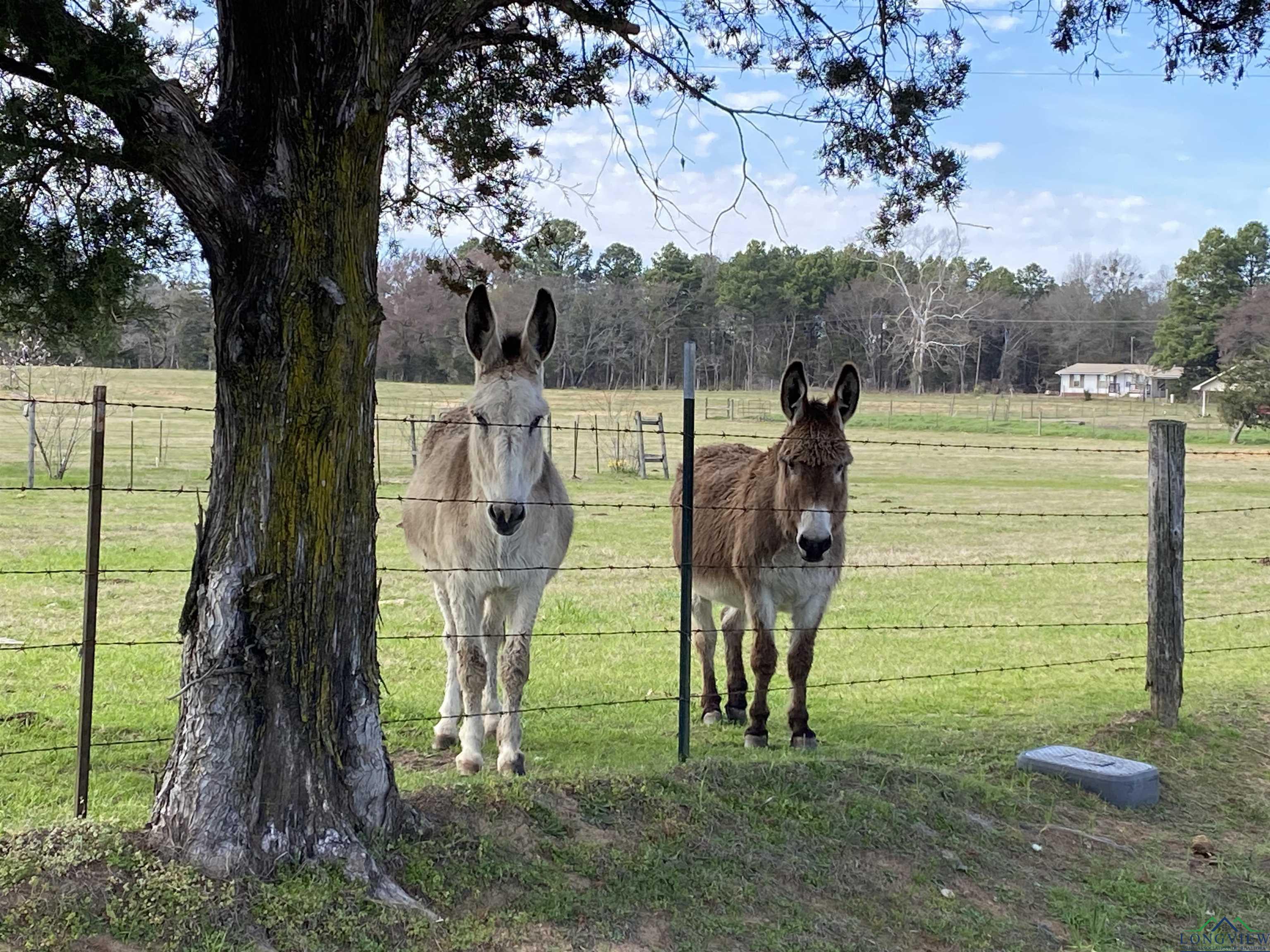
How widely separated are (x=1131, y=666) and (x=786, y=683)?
138 inches

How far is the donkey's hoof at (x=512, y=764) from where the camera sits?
5430mm

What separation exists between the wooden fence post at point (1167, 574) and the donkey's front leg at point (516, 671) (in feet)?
13.9

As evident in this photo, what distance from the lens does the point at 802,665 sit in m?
6.29

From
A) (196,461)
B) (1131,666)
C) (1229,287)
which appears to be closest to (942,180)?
(1131,666)

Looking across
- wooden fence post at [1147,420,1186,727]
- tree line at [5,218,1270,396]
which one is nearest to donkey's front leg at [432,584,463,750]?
wooden fence post at [1147,420,1186,727]

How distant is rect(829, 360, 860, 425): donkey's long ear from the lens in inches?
245

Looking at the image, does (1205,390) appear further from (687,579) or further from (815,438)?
(687,579)

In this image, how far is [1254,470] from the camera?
3164 centimetres

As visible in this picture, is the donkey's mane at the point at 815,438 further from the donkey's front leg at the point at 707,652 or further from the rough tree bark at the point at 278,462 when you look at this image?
the rough tree bark at the point at 278,462

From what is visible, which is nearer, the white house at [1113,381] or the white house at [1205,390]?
the white house at [1205,390]

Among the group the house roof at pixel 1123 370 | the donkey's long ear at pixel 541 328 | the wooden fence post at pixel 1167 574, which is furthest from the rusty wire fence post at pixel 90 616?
the house roof at pixel 1123 370

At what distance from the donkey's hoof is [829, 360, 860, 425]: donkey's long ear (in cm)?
290

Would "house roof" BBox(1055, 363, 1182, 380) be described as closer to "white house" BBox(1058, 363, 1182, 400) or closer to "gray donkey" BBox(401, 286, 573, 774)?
"white house" BBox(1058, 363, 1182, 400)

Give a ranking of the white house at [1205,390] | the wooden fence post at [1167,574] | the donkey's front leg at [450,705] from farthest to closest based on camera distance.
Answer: the white house at [1205,390], the wooden fence post at [1167,574], the donkey's front leg at [450,705]
